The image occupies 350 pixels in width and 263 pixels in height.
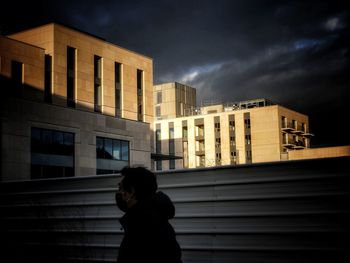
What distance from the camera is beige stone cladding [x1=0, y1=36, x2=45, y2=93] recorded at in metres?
38.8

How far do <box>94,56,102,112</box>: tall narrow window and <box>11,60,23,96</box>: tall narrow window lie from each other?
29.2ft

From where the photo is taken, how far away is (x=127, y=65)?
167 ft

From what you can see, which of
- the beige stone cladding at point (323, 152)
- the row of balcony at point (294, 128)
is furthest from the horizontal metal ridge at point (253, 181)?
the row of balcony at point (294, 128)

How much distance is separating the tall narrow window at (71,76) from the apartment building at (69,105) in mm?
87

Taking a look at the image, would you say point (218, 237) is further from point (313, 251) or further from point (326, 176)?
point (326, 176)

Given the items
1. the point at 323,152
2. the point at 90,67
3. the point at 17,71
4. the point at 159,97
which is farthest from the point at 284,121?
the point at 17,71

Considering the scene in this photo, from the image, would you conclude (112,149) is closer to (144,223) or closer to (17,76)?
(17,76)

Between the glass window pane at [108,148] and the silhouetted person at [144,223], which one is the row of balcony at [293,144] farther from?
the silhouetted person at [144,223]

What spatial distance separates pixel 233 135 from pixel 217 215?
84290mm

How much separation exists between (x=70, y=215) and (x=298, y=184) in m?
3.03

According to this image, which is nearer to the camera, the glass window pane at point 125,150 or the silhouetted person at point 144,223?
the silhouetted person at point 144,223

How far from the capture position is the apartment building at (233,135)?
279ft

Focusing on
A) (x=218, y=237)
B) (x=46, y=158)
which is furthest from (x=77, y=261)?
(x=46, y=158)

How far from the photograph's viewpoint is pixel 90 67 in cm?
4650
